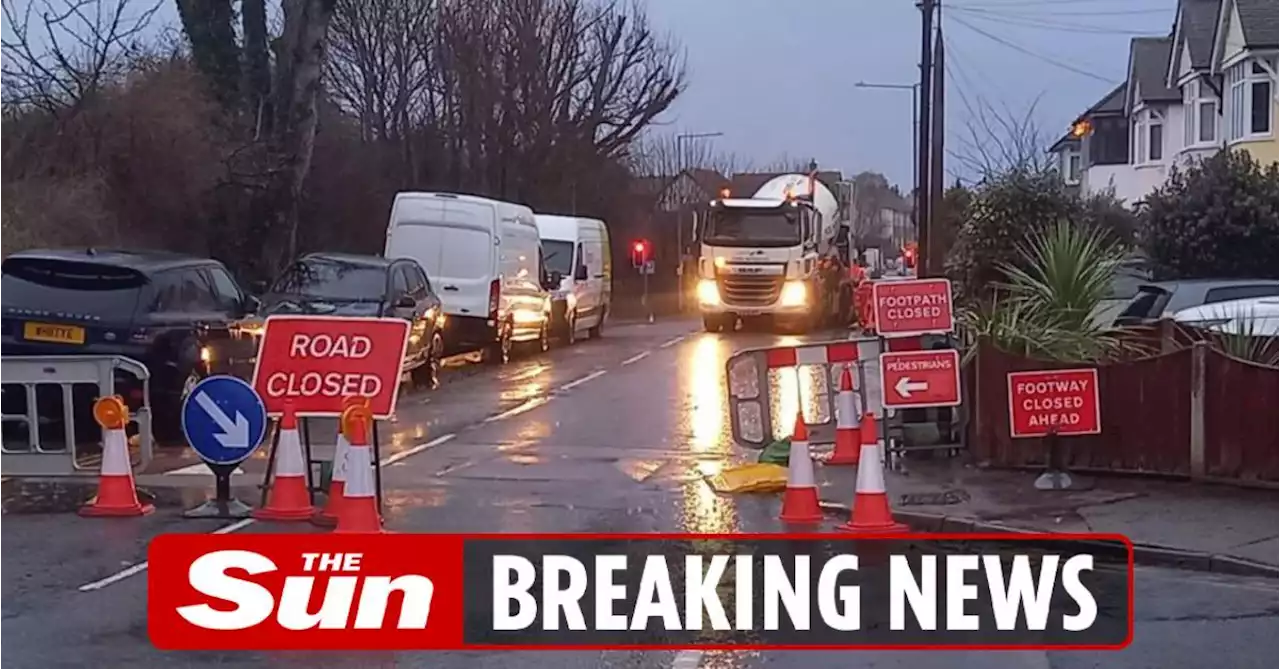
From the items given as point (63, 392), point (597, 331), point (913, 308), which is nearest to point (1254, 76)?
point (597, 331)

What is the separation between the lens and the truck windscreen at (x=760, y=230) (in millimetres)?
36062

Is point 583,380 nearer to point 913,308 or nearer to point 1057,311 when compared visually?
point 913,308

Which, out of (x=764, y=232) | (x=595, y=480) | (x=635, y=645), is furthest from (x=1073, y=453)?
(x=764, y=232)

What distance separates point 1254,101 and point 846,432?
2775 centimetres

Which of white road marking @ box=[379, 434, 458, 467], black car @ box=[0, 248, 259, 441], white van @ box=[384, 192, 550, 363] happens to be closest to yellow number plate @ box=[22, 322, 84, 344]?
black car @ box=[0, 248, 259, 441]

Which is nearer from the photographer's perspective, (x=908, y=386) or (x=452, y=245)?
(x=908, y=386)

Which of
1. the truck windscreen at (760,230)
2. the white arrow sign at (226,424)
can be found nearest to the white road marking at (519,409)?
the white arrow sign at (226,424)


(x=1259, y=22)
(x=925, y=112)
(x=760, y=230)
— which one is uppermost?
(x=1259, y=22)

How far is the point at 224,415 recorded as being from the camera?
11023 mm

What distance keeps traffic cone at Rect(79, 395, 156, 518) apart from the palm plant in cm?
680

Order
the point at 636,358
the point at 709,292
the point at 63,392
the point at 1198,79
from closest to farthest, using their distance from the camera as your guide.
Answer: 1. the point at 63,392
2. the point at 636,358
3. the point at 709,292
4. the point at 1198,79

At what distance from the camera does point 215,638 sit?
7773mm

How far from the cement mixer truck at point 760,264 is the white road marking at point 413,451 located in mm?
19741

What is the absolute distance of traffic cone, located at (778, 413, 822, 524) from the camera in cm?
1138
